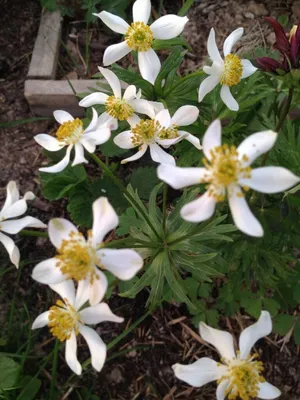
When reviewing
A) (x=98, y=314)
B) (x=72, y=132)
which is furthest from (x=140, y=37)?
(x=98, y=314)

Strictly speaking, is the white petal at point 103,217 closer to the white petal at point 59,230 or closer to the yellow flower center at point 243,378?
the white petal at point 59,230

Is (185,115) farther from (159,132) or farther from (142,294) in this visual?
(142,294)

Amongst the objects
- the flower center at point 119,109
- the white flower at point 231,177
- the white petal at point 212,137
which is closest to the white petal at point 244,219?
the white flower at point 231,177

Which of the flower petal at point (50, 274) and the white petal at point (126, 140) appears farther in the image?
the white petal at point (126, 140)

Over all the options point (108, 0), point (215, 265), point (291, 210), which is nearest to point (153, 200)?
point (215, 265)

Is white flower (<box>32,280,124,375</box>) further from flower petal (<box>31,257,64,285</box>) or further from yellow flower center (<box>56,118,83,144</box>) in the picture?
yellow flower center (<box>56,118,83,144</box>)

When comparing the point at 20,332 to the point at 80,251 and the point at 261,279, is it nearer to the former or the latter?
the point at 261,279
